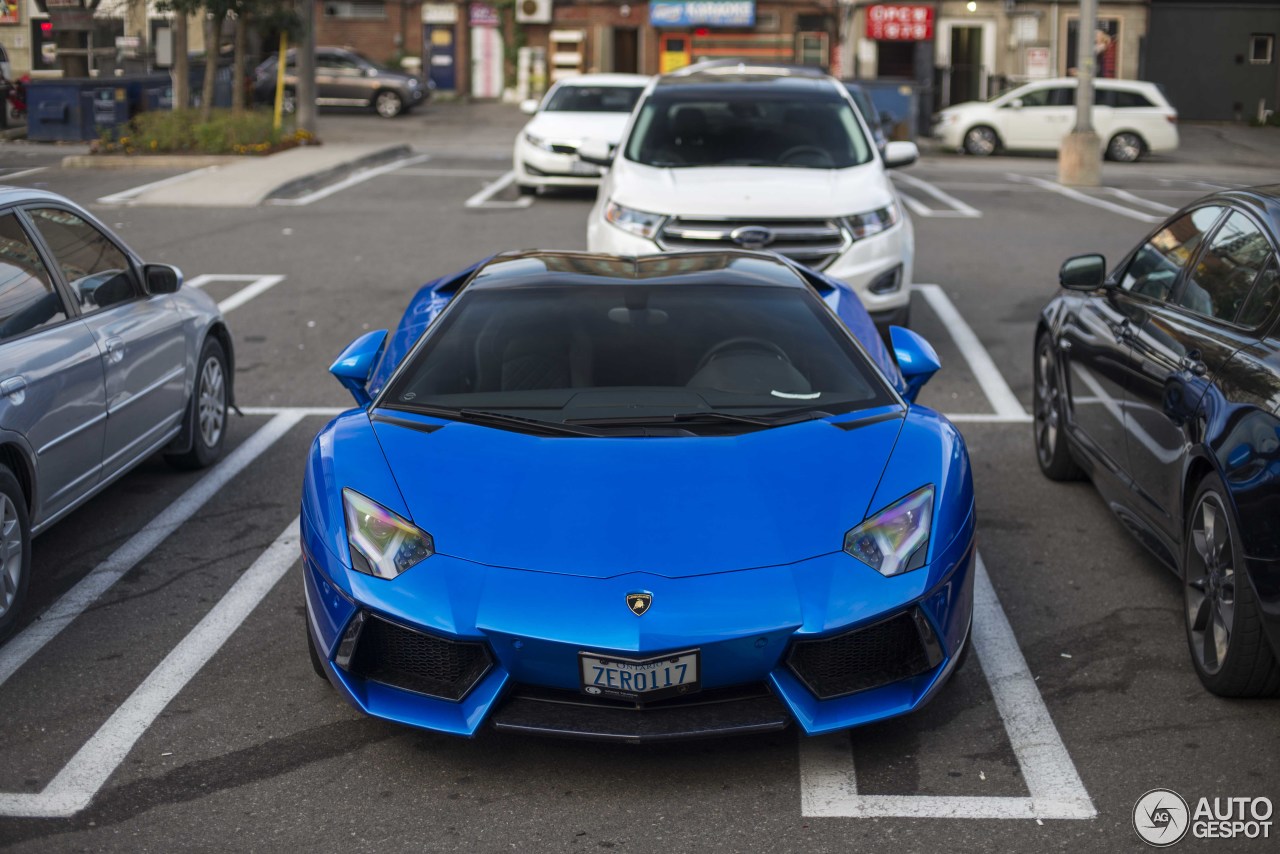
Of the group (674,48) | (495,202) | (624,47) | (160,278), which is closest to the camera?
(160,278)

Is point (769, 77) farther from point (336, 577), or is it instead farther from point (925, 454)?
point (336, 577)

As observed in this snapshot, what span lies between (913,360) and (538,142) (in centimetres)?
1398

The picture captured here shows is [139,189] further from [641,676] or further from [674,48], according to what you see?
[674,48]

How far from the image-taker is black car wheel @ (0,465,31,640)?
520 cm

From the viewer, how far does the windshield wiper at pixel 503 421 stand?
479 cm

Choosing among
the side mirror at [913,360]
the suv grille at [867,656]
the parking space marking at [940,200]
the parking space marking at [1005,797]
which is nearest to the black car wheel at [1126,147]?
the parking space marking at [940,200]

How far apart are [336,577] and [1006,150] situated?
29.1 meters

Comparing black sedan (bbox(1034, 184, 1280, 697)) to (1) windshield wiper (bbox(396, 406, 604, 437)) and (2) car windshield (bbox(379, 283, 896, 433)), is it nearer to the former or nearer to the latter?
(2) car windshield (bbox(379, 283, 896, 433))

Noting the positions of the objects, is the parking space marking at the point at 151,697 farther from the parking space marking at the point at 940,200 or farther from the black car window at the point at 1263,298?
the parking space marking at the point at 940,200

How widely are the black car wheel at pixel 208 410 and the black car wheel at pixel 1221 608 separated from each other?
464 cm

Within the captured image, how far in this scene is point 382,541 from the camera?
434cm

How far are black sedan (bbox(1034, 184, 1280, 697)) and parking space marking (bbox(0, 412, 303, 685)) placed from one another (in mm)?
3895

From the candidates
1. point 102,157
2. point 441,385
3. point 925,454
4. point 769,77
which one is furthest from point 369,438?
point 102,157

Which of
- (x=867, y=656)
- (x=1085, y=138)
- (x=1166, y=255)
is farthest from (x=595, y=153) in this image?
(x=1085, y=138)
